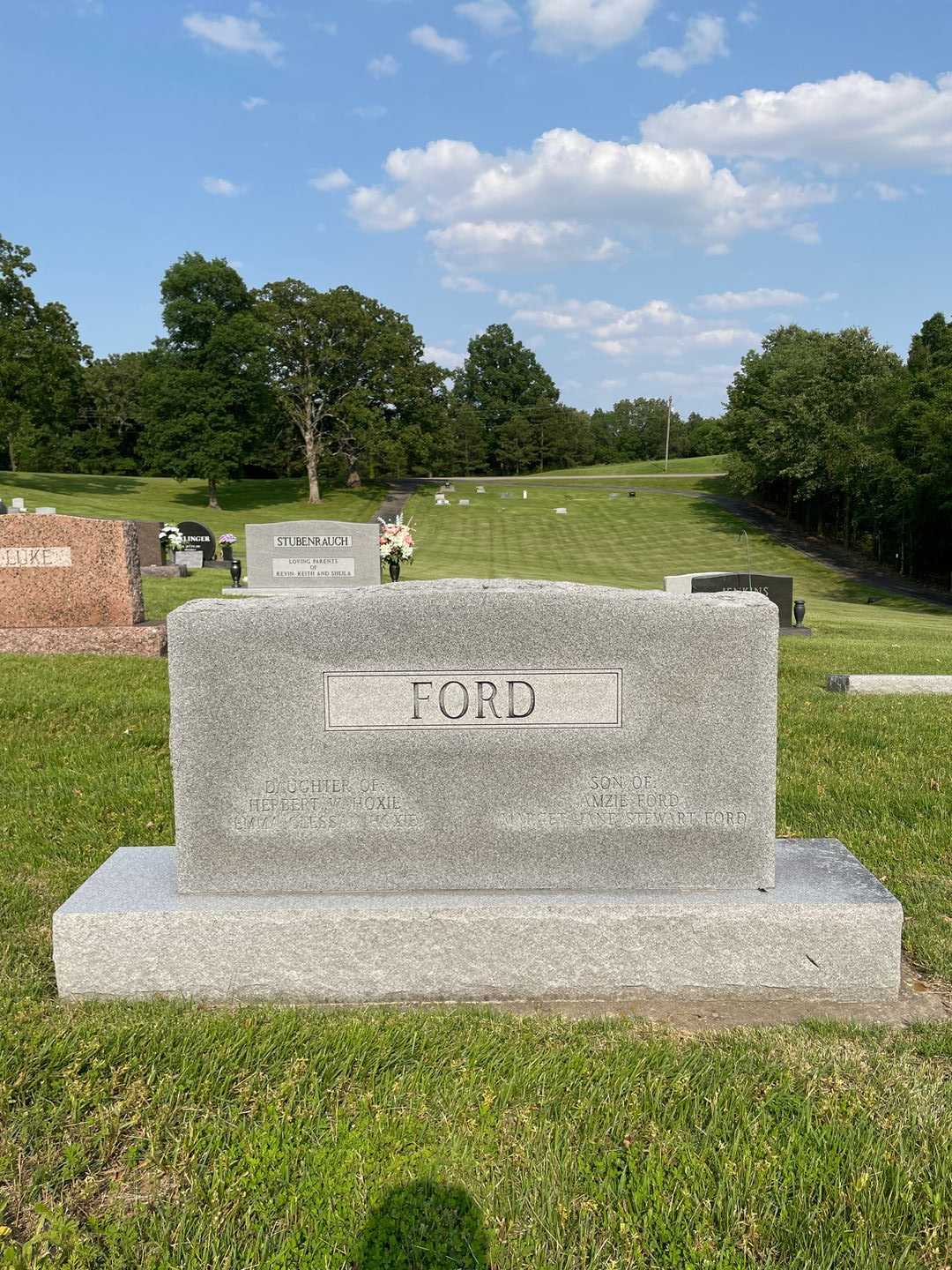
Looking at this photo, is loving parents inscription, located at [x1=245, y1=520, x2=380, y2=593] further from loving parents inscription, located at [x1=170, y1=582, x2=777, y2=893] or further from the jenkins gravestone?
loving parents inscription, located at [x1=170, y1=582, x2=777, y2=893]

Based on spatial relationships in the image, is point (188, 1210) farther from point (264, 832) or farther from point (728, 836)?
point (728, 836)

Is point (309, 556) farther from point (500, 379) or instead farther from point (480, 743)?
point (500, 379)

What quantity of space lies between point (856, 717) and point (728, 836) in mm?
4771

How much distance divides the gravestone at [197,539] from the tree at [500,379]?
7646 cm

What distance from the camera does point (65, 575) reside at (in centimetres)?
1079

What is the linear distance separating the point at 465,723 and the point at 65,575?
8.69 m

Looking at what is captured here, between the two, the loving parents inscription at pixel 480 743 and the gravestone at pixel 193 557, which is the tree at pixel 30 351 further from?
the loving parents inscription at pixel 480 743

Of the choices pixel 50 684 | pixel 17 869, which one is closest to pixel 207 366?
pixel 50 684

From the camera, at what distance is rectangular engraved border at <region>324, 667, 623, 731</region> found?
3732 mm

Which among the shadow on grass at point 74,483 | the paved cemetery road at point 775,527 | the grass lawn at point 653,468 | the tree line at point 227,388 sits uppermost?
the tree line at point 227,388

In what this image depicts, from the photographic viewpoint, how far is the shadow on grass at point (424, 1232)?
7.63 feet

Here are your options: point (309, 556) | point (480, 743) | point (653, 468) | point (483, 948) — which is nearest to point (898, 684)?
point (480, 743)

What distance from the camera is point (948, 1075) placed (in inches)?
123

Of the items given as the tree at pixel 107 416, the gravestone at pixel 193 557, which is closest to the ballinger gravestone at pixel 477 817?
the gravestone at pixel 193 557
